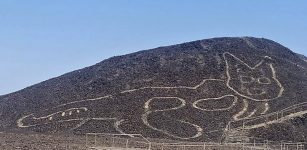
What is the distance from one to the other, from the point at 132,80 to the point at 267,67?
20071 millimetres

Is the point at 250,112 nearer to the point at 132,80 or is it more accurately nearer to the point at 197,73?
the point at 197,73

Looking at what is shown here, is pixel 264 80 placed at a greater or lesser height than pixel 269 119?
greater

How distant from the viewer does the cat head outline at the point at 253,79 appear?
73000mm

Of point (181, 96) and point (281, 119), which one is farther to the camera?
point (181, 96)

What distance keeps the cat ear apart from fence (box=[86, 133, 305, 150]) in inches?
844

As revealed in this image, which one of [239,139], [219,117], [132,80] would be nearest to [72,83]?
[132,80]

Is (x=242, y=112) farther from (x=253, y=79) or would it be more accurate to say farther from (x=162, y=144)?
(x=162, y=144)

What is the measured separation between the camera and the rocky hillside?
211 feet

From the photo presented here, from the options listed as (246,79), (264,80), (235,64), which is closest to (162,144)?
(246,79)

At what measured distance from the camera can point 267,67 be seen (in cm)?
8131

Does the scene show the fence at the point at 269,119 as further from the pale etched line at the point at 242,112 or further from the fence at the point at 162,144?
the fence at the point at 162,144

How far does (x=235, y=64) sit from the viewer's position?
80938 mm

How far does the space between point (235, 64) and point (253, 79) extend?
16.9ft

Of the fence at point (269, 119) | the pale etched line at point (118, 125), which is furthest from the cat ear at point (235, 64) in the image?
the pale etched line at point (118, 125)
